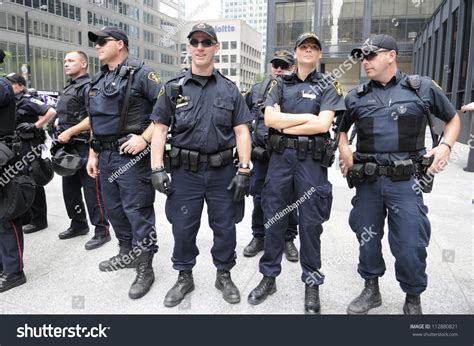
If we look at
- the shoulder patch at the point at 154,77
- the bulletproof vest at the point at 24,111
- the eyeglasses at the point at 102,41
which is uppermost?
the eyeglasses at the point at 102,41

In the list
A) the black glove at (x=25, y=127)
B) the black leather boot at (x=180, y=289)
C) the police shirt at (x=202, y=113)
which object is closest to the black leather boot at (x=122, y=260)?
the black leather boot at (x=180, y=289)

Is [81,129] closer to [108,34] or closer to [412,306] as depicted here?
[108,34]

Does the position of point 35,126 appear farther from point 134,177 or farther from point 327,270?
point 327,270

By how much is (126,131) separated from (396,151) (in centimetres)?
225

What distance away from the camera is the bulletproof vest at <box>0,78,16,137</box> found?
3.09 meters

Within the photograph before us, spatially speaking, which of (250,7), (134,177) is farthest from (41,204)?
(250,7)

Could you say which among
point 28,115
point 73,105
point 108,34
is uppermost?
point 108,34

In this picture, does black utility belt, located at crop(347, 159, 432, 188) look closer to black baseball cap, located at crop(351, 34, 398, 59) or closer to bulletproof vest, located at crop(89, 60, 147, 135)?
black baseball cap, located at crop(351, 34, 398, 59)

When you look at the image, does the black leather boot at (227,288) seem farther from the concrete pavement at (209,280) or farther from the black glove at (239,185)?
the black glove at (239,185)

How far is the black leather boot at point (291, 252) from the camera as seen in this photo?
150 inches

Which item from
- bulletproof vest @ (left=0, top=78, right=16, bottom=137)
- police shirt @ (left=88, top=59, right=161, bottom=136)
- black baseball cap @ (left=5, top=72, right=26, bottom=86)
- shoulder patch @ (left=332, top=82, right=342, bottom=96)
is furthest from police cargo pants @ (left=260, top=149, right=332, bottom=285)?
black baseball cap @ (left=5, top=72, right=26, bottom=86)

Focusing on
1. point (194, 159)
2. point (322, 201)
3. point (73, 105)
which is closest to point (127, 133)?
point (194, 159)

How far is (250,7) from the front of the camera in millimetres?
87875

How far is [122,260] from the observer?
364cm
